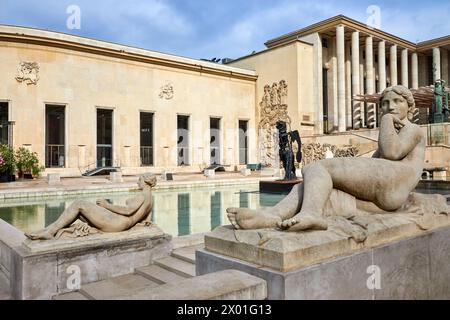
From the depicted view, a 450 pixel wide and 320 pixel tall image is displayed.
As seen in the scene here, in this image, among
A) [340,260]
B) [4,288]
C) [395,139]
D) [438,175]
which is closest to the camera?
[340,260]

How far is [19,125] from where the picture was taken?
22.4 m

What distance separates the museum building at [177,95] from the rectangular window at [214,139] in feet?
0.35

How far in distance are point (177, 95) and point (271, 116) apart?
28.3 feet

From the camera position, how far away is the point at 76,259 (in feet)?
13.0

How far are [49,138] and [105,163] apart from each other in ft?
16.7

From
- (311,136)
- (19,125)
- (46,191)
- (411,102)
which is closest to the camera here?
(411,102)

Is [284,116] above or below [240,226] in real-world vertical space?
above

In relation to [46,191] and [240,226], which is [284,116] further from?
[240,226]

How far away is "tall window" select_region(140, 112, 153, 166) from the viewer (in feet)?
91.3

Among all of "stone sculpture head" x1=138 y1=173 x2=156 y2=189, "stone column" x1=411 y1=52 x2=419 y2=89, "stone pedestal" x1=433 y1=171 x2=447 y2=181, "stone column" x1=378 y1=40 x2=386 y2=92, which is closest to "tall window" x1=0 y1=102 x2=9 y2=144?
"stone sculpture head" x1=138 y1=173 x2=156 y2=189

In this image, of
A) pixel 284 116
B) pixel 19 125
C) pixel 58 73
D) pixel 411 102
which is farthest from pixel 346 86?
pixel 411 102

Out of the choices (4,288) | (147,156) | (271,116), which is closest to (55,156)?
(147,156)

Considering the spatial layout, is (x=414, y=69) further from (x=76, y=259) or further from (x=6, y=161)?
(x=76, y=259)

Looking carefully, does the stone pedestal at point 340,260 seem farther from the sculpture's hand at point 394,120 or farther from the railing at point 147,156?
the railing at point 147,156
